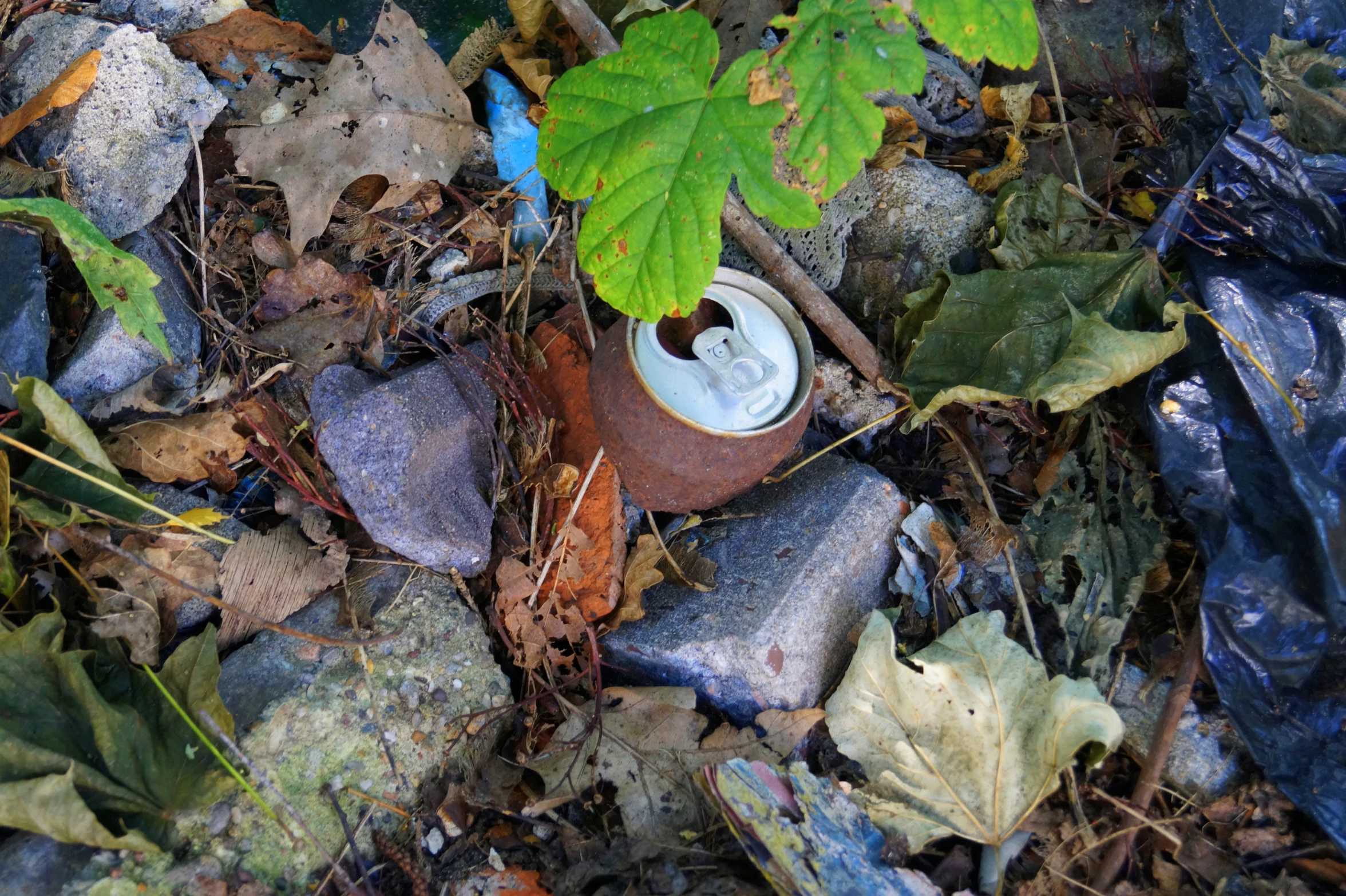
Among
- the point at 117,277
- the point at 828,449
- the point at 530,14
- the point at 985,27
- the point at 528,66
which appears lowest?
the point at 828,449

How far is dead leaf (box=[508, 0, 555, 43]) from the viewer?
2.05m

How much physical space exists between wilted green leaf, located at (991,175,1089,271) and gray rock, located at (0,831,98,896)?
92.4 inches

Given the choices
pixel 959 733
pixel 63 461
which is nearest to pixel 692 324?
pixel 959 733

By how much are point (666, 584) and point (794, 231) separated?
0.97 metres

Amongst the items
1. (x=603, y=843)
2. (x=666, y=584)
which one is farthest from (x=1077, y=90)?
(x=603, y=843)

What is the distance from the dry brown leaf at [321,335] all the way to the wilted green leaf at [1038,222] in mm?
1591

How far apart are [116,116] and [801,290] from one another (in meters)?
1.64

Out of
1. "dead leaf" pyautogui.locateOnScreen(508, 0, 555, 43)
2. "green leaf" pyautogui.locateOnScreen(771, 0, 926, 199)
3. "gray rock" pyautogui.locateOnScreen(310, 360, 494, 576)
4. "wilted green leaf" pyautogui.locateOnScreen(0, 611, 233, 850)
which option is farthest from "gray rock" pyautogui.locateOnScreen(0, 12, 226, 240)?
"green leaf" pyautogui.locateOnScreen(771, 0, 926, 199)

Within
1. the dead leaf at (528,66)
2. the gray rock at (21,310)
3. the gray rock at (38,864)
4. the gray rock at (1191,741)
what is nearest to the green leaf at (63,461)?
the gray rock at (21,310)

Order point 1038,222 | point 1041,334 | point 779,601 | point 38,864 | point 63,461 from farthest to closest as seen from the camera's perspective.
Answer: point 1038,222 → point 1041,334 → point 779,601 → point 63,461 → point 38,864

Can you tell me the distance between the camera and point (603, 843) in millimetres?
1692

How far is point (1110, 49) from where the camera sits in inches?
99.3

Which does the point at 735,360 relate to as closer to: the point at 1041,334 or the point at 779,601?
the point at 779,601

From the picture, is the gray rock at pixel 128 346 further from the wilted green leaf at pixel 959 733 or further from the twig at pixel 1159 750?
the twig at pixel 1159 750
